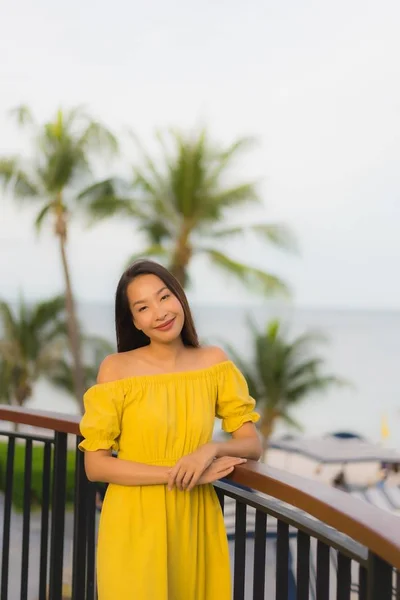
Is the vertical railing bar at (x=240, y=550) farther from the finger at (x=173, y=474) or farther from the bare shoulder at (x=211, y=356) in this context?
the bare shoulder at (x=211, y=356)

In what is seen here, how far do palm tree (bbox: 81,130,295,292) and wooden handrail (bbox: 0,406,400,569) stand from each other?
54.8 feet

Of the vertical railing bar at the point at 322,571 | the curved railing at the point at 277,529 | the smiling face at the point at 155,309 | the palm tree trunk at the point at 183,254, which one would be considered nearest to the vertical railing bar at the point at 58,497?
the curved railing at the point at 277,529

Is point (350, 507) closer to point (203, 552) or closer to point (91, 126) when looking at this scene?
point (203, 552)

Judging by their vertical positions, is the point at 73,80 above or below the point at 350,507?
above

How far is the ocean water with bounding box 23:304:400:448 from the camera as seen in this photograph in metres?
28.0

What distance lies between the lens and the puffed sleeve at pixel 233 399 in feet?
5.45

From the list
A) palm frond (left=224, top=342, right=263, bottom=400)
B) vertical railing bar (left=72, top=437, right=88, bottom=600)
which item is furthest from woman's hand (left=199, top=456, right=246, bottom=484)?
palm frond (left=224, top=342, right=263, bottom=400)

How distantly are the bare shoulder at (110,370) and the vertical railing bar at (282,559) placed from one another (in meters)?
0.47

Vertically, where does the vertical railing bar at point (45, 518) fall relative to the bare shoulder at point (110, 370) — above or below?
below

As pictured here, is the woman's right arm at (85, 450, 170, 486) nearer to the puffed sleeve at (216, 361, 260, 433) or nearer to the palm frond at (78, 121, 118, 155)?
the puffed sleeve at (216, 361, 260, 433)

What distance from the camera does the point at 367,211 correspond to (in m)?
60.2

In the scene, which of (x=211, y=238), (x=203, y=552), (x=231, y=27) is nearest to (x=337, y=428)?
(x=211, y=238)

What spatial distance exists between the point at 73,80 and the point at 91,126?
109 feet

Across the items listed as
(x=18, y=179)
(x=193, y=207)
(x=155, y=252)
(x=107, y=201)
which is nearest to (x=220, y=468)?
(x=155, y=252)
